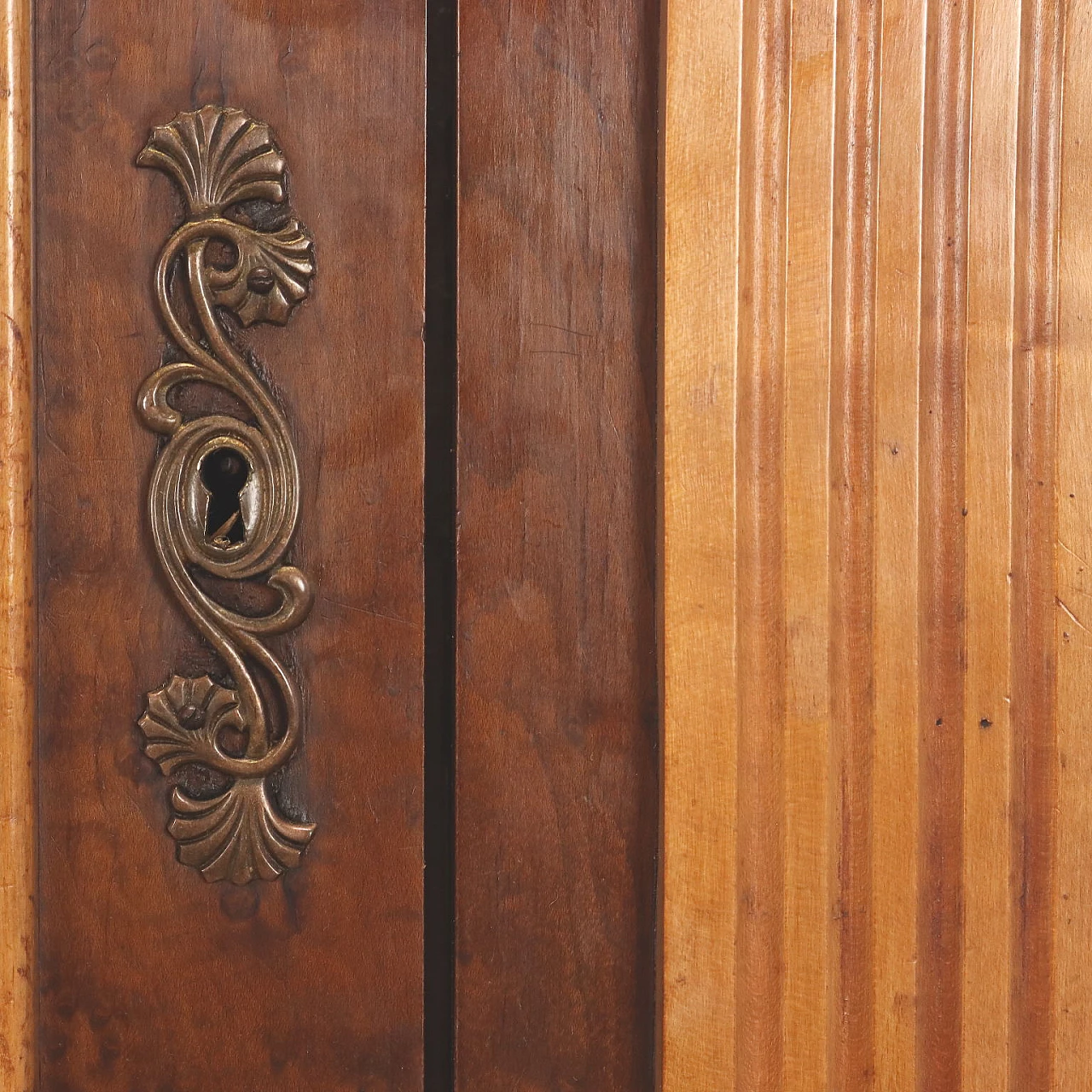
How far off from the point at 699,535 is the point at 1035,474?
0.51 ft

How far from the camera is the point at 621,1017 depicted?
1.45 ft

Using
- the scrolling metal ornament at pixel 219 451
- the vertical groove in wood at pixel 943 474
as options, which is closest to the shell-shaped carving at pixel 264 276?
the scrolling metal ornament at pixel 219 451

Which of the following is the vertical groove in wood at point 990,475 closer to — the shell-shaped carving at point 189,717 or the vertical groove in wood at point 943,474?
the vertical groove in wood at point 943,474

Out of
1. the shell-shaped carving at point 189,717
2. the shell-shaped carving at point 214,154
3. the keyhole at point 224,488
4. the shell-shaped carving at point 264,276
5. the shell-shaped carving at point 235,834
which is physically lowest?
the shell-shaped carving at point 235,834

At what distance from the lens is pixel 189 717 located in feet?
1.39

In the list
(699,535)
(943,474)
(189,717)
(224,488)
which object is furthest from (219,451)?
(943,474)

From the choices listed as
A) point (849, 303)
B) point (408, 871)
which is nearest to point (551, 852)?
point (408, 871)

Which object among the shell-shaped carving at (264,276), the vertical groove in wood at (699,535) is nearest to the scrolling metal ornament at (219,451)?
the shell-shaped carving at (264,276)

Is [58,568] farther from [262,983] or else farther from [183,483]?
[262,983]

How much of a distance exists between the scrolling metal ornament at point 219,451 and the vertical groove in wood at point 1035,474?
333mm

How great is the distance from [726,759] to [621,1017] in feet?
0.48

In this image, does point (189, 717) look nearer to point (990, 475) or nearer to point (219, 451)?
point (219, 451)

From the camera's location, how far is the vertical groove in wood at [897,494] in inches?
16.0

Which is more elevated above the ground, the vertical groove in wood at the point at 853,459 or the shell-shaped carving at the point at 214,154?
the shell-shaped carving at the point at 214,154
